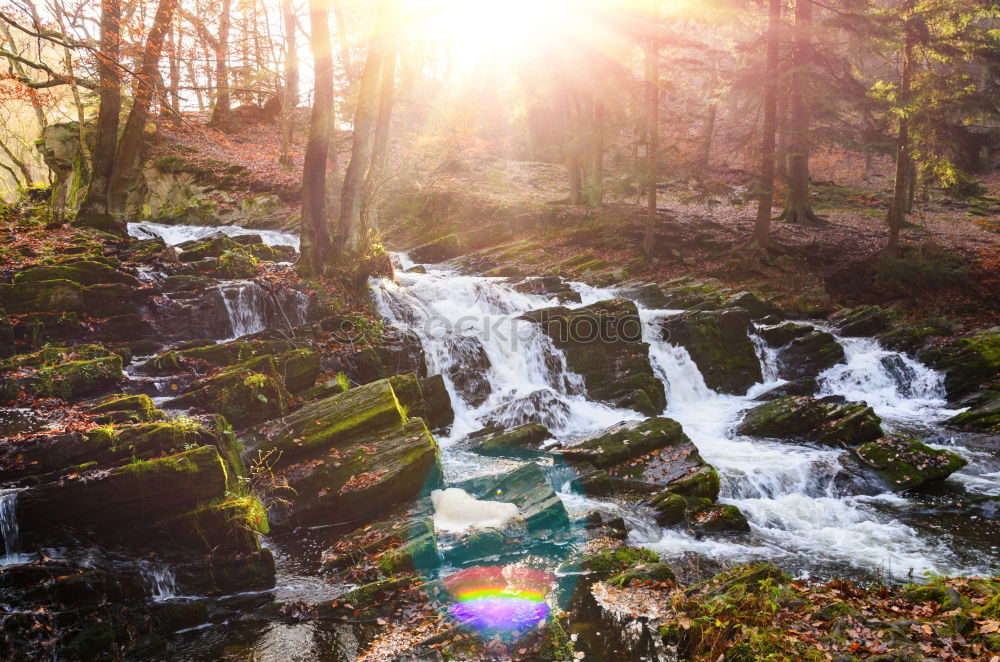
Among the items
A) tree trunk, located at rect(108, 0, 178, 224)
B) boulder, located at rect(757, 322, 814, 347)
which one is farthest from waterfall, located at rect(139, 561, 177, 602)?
boulder, located at rect(757, 322, 814, 347)

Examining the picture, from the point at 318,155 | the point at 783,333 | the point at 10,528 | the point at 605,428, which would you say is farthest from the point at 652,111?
the point at 10,528

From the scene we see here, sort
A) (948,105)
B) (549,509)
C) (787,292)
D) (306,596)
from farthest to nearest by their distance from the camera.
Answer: (787,292), (948,105), (549,509), (306,596)

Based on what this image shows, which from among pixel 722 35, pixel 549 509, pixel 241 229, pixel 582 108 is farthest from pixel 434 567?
pixel 722 35

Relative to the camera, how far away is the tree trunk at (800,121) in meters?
17.5

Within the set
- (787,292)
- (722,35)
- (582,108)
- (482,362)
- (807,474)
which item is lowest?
(807,474)

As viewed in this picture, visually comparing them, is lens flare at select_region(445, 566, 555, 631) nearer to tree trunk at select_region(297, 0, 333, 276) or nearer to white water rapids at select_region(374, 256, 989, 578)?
white water rapids at select_region(374, 256, 989, 578)

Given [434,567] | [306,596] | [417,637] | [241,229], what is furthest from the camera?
[241,229]

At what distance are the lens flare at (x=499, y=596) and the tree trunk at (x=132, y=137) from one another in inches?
504

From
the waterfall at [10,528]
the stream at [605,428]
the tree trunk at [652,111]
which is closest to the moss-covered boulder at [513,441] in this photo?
the stream at [605,428]

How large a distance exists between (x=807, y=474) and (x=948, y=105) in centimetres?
1388

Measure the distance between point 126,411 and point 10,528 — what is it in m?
1.77

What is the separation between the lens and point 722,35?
23.8 meters

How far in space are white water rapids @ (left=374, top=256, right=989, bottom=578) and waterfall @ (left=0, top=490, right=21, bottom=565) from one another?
5.28m

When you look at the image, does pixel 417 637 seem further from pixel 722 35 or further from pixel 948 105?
pixel 722 35
